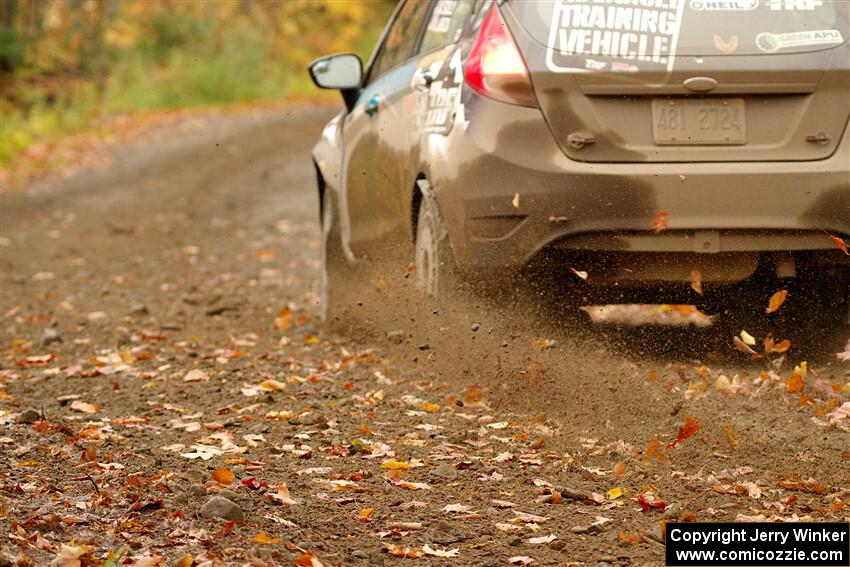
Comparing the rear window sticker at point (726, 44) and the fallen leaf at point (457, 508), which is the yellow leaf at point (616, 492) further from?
the rear window sticker at point (726, 44)

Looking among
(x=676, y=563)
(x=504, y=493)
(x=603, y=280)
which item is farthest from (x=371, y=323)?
(x=676, y=563)

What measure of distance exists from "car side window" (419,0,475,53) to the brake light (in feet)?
1.08

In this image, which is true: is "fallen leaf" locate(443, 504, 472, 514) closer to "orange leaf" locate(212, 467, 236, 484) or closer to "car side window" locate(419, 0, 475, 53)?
"orange leaf" locate(212, 467, 236, 484)

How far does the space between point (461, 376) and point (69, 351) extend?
2.47 meters

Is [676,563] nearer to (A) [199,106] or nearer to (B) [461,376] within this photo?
(B) [461,376]

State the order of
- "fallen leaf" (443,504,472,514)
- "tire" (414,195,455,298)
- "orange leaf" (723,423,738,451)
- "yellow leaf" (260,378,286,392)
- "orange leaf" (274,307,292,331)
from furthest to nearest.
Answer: "orange leaf" (274,307,292,331) < "yellow leaf" (260,378,286,392) < "tire" (414,195,455,298) < "orange leaf" (723,423,738,451) < "fallen leaf" (443,504,472,514)

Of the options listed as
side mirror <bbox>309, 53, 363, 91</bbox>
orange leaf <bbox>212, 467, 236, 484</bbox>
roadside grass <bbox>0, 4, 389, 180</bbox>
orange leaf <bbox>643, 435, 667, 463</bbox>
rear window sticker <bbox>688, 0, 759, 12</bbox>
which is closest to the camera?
orange leaf <bbox>212, 467, 236, 484</bbox>

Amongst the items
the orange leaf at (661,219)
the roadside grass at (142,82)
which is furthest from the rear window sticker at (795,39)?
the roadside grass at (142,82)

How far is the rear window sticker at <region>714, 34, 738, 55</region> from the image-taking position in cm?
560

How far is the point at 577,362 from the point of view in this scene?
237 inches

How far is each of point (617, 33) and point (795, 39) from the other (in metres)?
0.71

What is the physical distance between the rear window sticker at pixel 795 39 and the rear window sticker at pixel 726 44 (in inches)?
Result: 3.6

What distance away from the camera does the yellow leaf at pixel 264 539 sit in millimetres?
3963

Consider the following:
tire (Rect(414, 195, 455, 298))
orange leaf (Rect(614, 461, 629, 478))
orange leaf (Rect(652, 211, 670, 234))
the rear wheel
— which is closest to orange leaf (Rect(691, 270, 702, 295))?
orange leaf (Rect(652, 211, 670, 234))
